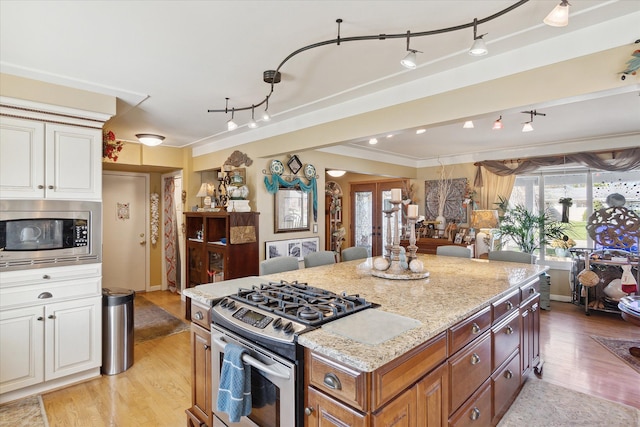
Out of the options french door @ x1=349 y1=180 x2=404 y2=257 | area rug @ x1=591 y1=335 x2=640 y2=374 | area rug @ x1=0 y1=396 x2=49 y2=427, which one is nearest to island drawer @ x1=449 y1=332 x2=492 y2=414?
area rug @ x1=591 y1=335 x2=640 y2=374

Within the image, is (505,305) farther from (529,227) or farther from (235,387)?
(529,227)

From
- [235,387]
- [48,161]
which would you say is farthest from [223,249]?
[235,387]

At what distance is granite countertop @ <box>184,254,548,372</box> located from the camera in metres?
1.30

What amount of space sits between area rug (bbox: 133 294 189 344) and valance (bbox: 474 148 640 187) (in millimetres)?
5415

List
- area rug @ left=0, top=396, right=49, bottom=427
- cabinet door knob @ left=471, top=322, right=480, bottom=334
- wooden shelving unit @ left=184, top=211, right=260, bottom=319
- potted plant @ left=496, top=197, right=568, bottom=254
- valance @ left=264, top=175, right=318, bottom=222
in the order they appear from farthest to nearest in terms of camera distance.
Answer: potted plant @ left=496, top=197, right=568, bottom=254 → valance @ left=264, top=175, right=318, bottom=222 → wooden shelving unit @ left=184, top=211, right=260, bottom=319 → area rug @ left=0, top=396, right=49, bottom=427 → cabinet door knob @ left=471, top=322, right=480, bottom=334

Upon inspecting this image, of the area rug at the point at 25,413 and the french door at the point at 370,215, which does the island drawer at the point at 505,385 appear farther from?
the french door at the point at 370,215

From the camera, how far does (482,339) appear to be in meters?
2.00

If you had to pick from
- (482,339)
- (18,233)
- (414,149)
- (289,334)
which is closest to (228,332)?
(289,334)

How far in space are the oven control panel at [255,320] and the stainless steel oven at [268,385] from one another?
10cm

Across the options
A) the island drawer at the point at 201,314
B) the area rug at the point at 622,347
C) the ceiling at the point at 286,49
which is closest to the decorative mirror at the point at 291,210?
the ceiling at the point at 286,49

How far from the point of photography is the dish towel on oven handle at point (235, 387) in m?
1.54

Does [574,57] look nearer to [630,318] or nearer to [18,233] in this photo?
[630,318]

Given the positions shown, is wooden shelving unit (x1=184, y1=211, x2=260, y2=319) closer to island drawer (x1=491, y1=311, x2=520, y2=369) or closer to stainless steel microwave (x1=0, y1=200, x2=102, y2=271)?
stainless steel microwave (x1=0, y1=200, x2=102, y2=271)

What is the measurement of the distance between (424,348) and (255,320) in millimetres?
797
